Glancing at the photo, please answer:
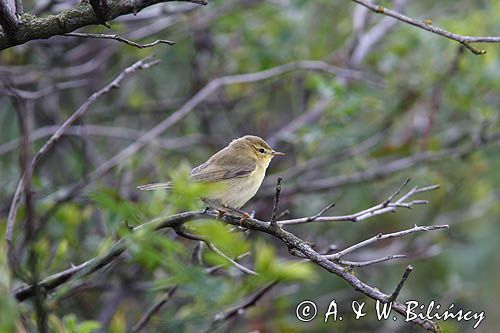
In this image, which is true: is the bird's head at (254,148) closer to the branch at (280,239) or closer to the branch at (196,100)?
the branch at (196,100)

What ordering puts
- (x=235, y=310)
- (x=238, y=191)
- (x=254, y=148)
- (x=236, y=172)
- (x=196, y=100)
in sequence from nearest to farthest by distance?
1. (x=235, y=310)
2. (x=238, y=191)
3. (x=236, y=172)
4. (x=254, y=148)
5. (x=196, y=100)

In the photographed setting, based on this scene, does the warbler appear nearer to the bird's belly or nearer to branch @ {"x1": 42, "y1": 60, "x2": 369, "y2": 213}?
the bird's belly

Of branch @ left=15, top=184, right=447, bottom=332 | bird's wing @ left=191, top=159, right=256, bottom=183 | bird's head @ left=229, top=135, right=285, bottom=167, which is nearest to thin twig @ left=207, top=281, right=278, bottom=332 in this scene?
branch @ left=15, top=184, right=447, bottom=332

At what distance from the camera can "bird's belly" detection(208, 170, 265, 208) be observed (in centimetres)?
343

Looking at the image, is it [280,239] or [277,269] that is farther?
[280,239]

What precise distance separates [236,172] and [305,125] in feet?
5.47

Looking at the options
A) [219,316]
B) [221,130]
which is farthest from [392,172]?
[219,316]

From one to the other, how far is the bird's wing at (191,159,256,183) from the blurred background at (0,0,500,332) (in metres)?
0.80

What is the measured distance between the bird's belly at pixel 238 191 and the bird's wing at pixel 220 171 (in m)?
0.04

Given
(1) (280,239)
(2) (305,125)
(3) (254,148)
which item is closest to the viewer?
(1) (280,239)

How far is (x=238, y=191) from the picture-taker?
3.57 m

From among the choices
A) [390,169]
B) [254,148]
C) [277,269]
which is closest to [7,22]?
[277,269]

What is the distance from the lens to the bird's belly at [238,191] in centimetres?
343

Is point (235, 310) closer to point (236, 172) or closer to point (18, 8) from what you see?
point (236, 172)
